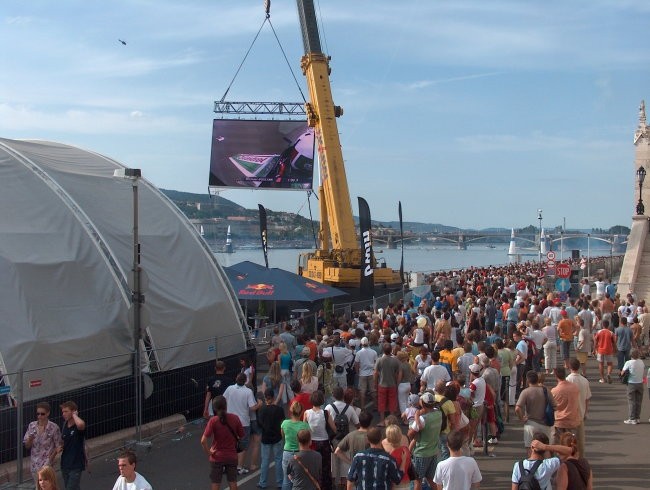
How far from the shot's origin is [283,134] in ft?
159

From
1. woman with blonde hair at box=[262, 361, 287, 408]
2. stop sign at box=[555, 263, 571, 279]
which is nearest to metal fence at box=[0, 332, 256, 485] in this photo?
woman with blonde hair at box=[262, 361, 287, 408]

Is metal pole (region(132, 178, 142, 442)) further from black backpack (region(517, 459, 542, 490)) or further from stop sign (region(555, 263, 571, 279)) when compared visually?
stop sign (region(555, 263, 571, 279))

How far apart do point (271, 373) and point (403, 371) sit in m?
2.59

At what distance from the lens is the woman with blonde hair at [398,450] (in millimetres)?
6656

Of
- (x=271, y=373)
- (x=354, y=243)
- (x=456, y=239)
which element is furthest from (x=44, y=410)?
(x=456, y=239)

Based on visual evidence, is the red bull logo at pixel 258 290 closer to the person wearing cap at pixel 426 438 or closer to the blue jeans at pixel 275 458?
the blue jeans at pixel 275 458

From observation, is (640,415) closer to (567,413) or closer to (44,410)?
(567,413)

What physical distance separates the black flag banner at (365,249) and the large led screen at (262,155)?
21.1 meters

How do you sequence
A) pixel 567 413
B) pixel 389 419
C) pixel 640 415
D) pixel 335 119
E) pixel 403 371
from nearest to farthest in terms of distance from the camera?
pixel 389 419, pixel 567 413, pixel 403 371, pixel 640 415, pixel 335 119

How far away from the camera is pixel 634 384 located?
11891 millimetres

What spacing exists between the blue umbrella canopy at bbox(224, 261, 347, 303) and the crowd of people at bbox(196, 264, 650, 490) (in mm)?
3214

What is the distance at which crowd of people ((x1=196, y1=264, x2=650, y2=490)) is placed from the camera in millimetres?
6465

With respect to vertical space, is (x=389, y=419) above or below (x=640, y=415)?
above

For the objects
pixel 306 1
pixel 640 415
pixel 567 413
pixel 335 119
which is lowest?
pixel 640 415
